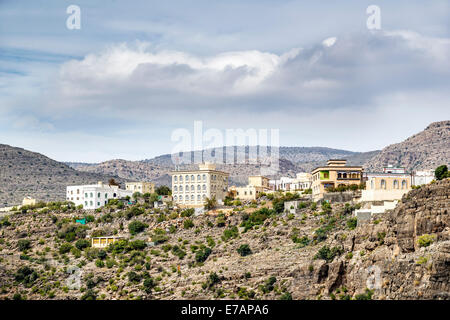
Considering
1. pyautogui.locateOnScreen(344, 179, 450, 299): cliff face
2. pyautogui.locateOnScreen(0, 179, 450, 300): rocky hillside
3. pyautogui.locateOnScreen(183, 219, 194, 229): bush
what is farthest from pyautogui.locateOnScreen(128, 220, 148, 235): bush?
pyautogui.locateOnScreen(344, 179, 450, 299): cliff face

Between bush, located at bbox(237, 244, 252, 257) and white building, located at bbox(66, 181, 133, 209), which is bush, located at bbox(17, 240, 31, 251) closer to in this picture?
white building, located at bbox(66, 181, 133, 209)

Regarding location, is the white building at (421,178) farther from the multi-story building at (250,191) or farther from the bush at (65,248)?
the bush at (65,248)

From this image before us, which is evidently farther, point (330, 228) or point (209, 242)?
point (209, 242)

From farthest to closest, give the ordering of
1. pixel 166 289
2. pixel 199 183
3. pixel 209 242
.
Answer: pixel 199 183
pixel 209 242
pixel 166 289

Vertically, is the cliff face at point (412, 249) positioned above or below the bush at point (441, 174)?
below

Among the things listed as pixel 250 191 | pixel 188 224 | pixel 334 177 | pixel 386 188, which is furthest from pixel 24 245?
pixel 386 188

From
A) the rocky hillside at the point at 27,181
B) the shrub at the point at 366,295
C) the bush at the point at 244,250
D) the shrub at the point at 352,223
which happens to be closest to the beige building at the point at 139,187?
the bush at the point at 244,250
